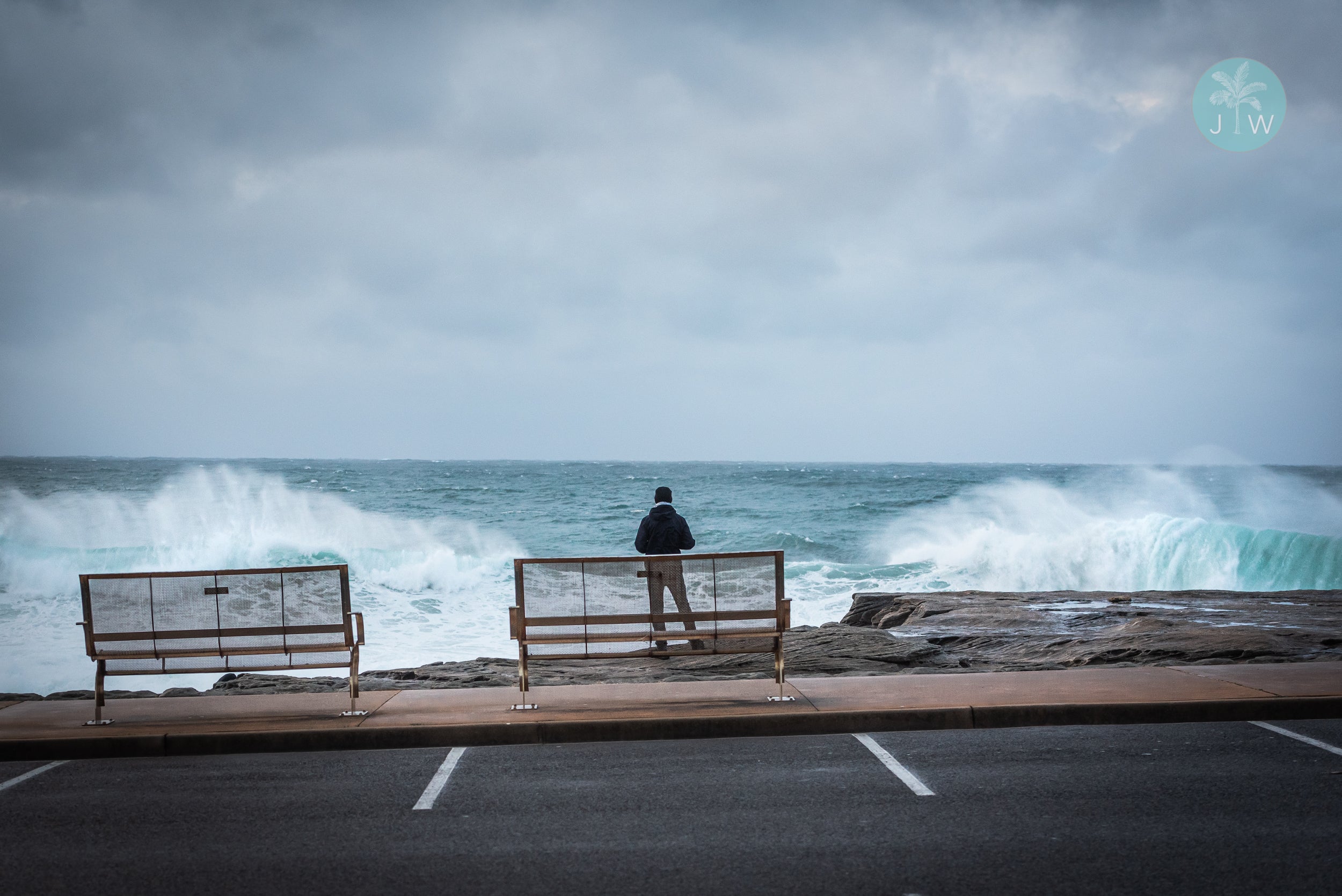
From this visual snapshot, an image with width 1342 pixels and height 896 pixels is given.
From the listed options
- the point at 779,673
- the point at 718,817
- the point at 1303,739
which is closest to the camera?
the point at 718,817

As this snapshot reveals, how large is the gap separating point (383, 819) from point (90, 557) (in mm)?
31842

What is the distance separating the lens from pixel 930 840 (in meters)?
4.87

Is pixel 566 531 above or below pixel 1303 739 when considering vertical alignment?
below

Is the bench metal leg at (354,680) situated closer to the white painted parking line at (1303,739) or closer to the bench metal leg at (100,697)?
the bench metal leg at (100,697)

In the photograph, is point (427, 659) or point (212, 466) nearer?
point (427, 659)

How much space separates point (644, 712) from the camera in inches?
296

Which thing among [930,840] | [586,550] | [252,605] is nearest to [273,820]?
[252,605]

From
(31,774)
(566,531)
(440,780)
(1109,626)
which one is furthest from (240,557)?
(440,780)

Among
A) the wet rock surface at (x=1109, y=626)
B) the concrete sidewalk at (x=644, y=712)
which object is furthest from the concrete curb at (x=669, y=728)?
the wet rock surface at (x=1109, y=626)

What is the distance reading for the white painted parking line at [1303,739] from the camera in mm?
6485

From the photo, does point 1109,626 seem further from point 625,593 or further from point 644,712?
point 625,593

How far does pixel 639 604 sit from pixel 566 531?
38.0m

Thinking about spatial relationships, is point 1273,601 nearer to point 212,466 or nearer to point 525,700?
point 525,700

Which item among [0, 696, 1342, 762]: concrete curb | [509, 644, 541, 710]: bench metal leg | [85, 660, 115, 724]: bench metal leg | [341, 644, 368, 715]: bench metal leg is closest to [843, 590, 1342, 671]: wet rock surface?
[0, 696, 1342, 762]: concrete curb
